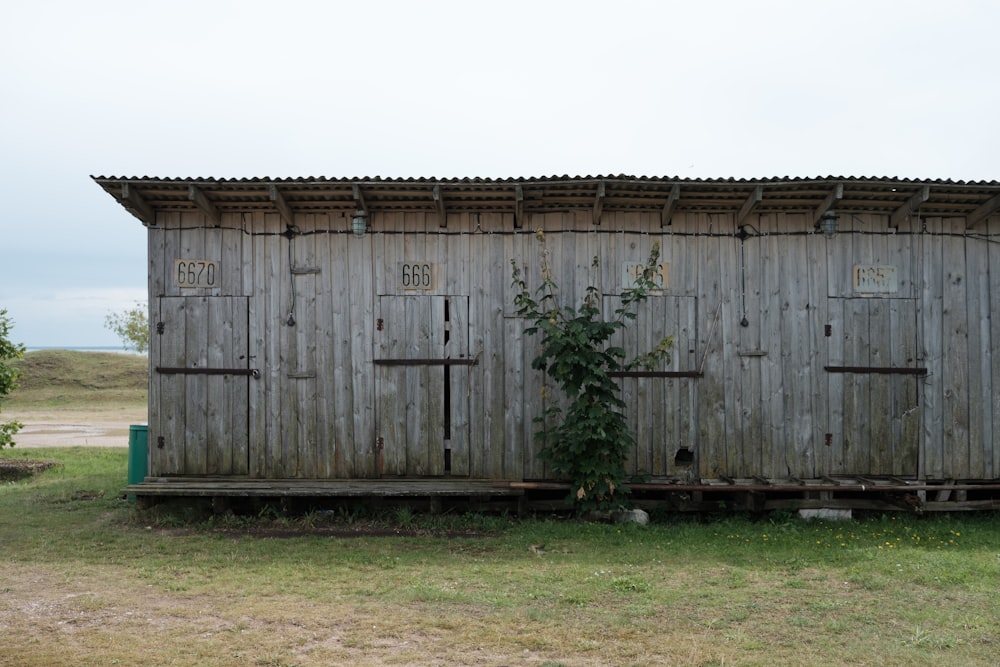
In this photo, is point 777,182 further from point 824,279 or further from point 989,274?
point 989,274

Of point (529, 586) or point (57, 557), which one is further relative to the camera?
point (57, 557)

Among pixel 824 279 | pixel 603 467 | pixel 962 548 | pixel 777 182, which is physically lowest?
pixel 962 548

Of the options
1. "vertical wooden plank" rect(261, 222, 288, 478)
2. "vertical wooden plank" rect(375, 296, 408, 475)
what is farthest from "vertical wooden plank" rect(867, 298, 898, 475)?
"vertical wooden plank" rect(261, 222, 288, 478)

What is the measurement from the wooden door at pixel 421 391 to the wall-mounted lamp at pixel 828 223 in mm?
4619

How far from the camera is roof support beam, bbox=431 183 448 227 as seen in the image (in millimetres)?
8516

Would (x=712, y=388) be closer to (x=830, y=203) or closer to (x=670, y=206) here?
(x=670, y=206)

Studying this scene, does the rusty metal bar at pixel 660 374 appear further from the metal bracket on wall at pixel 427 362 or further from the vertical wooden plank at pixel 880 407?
the vertical wooden plank at pixel 880 407

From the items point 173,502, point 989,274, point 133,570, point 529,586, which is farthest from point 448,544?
point 989,274

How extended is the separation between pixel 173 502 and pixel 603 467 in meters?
5.31

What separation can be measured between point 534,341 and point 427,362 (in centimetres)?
137

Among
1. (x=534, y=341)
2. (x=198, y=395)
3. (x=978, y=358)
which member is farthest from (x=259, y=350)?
(x=978, y=358)

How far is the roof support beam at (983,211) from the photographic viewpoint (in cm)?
874

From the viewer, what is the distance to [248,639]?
4.93 meters

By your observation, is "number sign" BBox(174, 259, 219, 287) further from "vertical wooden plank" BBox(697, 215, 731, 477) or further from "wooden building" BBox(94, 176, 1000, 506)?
"vertical wooden plank" BBox(697, 215, 731, 477)
